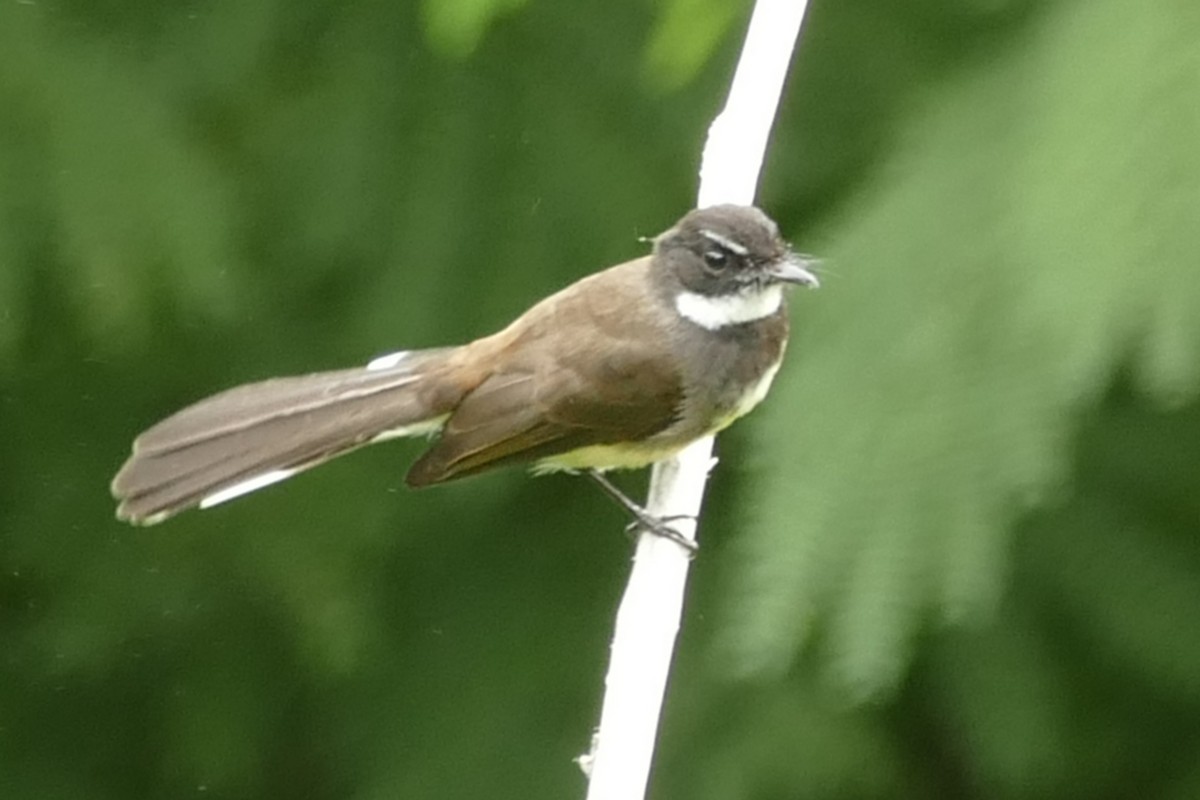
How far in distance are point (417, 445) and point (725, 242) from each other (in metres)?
1.15

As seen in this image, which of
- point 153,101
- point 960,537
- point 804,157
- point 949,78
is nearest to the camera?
point 960,537

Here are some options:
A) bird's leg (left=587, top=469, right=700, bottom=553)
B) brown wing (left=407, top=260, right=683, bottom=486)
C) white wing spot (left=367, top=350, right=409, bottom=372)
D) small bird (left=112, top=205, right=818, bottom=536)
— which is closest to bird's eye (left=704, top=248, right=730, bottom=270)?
small bird (left=112, top=205, right=818, bottom=536)

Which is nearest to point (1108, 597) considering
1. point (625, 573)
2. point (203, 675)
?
point (625, 573)

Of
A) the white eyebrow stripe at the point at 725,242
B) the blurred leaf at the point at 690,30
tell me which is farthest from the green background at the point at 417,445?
the white eyebrow stripe at the point at 725,242

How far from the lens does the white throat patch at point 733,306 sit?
3.25 m

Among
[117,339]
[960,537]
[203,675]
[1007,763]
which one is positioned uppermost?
[117,339]

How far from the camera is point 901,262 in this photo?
9.19 ft

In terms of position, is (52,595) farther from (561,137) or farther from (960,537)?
(960,537)

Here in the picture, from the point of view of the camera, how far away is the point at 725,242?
3.12 metres

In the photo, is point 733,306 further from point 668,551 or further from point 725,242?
point 668,551

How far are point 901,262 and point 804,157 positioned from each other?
105 cm

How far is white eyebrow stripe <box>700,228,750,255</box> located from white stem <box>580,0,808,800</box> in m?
0.05

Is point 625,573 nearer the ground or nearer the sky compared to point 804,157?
nearer the ground

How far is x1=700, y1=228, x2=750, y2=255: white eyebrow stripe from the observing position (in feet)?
10.2
